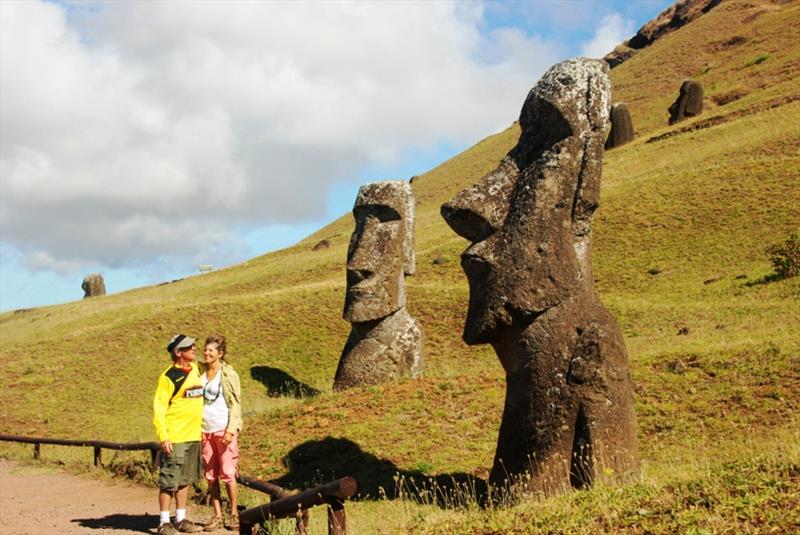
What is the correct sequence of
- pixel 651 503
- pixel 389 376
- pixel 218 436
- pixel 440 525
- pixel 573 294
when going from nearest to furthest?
pixel 651 503 < pixel 440 525 < pixel 573 294 < pixel 218 436 < pixel 389 376

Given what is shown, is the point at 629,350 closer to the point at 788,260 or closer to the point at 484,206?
the point at 788,260

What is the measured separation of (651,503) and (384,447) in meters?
6.93

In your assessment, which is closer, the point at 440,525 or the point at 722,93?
the point at 440,525

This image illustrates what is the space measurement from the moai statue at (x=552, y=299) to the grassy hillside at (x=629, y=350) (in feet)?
2.59

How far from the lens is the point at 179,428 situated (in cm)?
935

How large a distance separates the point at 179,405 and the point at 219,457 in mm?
812

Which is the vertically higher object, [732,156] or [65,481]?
[732,156]

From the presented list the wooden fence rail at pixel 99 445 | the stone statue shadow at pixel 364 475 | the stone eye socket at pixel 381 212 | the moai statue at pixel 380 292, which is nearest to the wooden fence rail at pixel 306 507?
the stone statue shadow at pixel 364 475

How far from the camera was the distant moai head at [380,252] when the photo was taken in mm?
18188

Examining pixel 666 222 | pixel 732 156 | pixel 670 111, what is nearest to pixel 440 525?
pixel 666 222

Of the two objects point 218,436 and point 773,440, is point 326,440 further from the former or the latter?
point 773,440

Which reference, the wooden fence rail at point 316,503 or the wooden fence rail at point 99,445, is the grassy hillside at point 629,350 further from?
the wooden fence rail at point 316,503

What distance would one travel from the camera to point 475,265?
31.0 ft

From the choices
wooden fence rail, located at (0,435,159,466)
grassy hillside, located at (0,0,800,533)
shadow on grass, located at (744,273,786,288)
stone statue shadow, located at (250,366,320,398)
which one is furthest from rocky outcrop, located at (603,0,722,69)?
wooden fence rail, located at (0,435,159,466)
